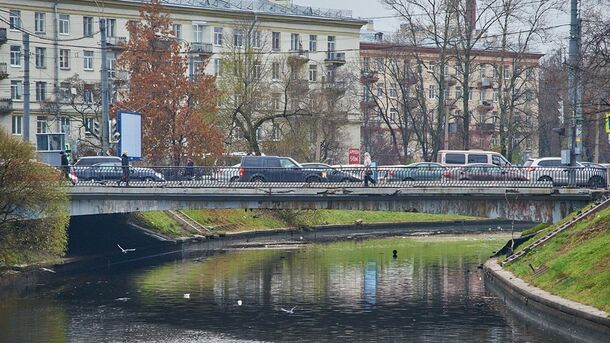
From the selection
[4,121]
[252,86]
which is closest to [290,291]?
[252,86]

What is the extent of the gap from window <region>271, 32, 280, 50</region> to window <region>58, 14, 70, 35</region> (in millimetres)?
21167

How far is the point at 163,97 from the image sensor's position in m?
92.8

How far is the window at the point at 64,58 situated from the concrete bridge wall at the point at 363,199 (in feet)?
177

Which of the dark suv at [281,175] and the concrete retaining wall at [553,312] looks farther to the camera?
the dark suv at [281,175]

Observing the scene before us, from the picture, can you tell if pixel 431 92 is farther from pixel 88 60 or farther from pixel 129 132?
pixel 129 132

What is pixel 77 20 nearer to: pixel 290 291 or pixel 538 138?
pixel 538 138

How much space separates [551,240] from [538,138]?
85526mm

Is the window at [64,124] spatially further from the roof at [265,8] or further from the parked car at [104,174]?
the parked car at [104,174]

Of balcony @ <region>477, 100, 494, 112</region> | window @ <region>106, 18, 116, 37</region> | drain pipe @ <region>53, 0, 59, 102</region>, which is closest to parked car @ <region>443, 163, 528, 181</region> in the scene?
drain pipe @ <region>53, 0, 59, 102</region>

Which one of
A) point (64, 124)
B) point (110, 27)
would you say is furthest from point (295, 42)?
point (64, 124)

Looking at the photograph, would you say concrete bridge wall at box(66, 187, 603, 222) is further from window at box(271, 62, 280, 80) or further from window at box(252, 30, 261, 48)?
window at box(252, 30, 261, 48)

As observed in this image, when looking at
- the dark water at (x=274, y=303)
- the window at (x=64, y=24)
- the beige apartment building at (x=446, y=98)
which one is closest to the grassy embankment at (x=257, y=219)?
the beige apartment building at (x=446, y=98)

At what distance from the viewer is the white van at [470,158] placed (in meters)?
86.1

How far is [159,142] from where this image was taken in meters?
92.6
